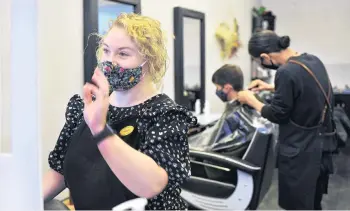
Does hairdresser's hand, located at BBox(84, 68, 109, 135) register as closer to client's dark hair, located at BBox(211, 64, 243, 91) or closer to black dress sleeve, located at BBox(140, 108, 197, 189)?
black dress sleeve, located at BBox(140, 108, 197, 189)

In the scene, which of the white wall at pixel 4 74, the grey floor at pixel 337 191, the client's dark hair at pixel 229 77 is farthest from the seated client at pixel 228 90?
the white wall at pixel 4 74

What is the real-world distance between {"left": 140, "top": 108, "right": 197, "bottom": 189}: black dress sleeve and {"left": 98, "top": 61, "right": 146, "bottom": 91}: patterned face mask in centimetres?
7

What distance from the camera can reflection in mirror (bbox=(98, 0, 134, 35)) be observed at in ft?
1.98

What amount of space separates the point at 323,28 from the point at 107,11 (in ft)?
6.72

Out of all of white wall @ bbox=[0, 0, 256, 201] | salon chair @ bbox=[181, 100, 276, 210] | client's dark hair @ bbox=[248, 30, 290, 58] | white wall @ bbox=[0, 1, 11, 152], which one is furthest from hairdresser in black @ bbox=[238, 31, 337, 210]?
white wall @ bbox=[0, 1, 11, 152]

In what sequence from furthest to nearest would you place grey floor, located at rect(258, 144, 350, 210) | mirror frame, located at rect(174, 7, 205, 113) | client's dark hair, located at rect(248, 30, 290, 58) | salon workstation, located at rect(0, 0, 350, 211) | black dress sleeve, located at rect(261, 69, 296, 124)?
1. grey floor, located at rect(258, 144, 350, 210)
2. client's dark hair, located at rect(248, 30, 290, 58)
3. black dress sleeve, located at rect(261, 69, 296, 124)
4. mirror frame, located at rect(174, 7, 205, 113)
5. salon workstation, located at rect(0, 0, 350, 211)

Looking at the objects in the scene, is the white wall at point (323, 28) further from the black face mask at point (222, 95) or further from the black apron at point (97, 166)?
the black apron at point (97, 166)

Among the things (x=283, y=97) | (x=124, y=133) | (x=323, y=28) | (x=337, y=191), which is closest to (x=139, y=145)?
(x=124, y=133)

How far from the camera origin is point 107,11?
0.65 metres

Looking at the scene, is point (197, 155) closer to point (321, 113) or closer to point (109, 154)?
point (321, 113)

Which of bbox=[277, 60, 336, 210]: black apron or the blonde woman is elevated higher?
the blonde woman

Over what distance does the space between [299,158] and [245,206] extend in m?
0.37

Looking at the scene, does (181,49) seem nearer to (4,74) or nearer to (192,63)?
(192,63)

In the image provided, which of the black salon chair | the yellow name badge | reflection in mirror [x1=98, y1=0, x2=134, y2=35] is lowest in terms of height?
the black salon chair
